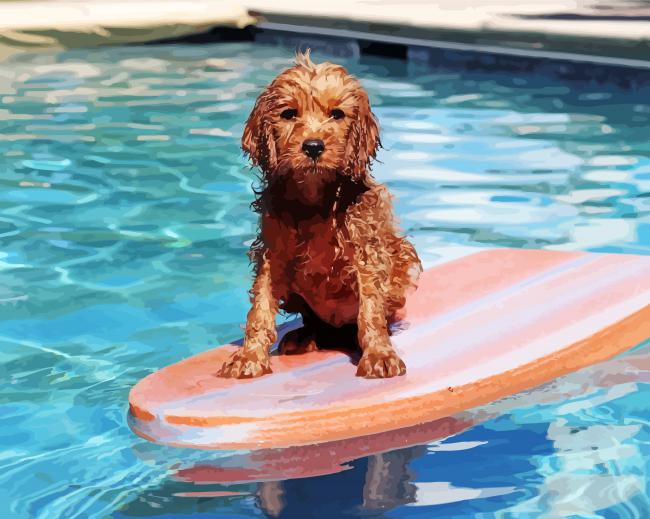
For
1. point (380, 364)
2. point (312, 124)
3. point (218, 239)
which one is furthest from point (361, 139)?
point (218, 239)

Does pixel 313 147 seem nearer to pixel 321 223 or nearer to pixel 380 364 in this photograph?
pixel 321 223

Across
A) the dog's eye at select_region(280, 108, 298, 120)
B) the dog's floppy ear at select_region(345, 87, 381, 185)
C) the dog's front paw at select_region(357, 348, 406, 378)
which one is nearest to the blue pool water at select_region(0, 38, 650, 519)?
the dog's front paw at select_region(357, 348, 406, 378)

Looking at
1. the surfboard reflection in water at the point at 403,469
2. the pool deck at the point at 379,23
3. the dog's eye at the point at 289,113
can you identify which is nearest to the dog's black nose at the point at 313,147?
the dog's eye at the point at 289,113

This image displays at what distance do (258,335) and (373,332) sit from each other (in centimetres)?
37

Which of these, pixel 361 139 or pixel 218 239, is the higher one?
pixel 361 139

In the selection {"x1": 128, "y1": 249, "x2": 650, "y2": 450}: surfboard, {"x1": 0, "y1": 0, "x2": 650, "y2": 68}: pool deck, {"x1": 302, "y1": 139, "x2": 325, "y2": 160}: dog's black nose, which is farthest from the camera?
{"x1": 0, "y1": 0, "x2": 650, "y2": 68}: pool deck

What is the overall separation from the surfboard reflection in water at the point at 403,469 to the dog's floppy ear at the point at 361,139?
0.90 meters

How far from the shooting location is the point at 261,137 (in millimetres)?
3863

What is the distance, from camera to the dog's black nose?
3.72 m

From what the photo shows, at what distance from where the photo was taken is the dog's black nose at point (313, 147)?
3.72 m

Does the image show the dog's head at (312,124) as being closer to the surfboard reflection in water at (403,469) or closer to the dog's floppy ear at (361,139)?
the dog's floppy ear at (361,139)

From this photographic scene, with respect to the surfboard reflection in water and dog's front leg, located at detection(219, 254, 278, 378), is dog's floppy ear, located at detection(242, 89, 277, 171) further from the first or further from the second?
the surfboard reflection in water

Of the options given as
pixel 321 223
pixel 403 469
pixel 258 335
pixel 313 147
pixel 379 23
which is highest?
pixel 313 147

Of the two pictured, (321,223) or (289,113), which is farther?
(321,223)
